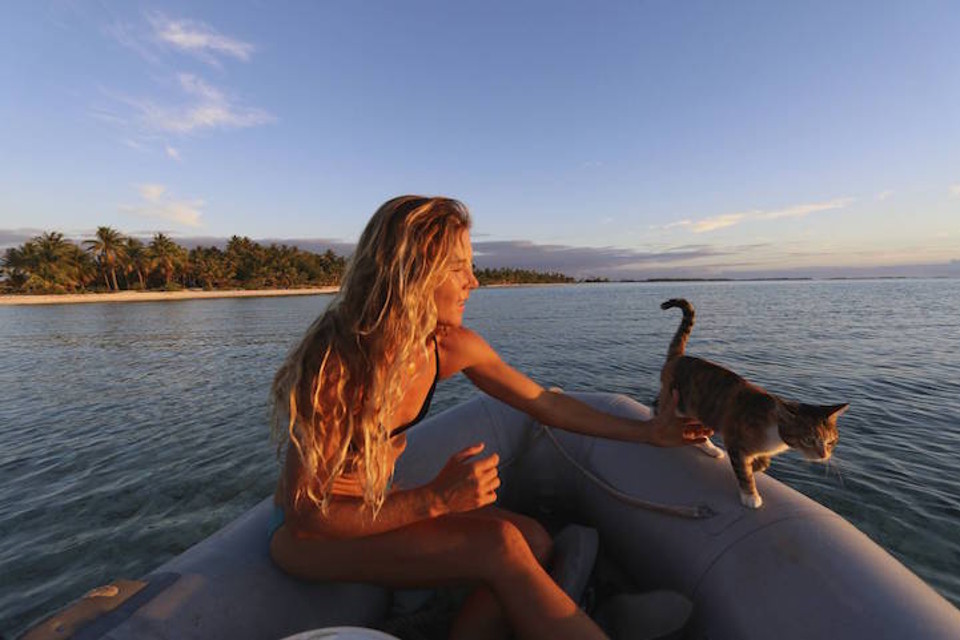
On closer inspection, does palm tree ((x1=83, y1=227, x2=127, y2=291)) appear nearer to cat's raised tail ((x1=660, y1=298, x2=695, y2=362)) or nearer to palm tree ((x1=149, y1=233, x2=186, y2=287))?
palm tree ((x1=149, y1=233, x2=186, y2=287))

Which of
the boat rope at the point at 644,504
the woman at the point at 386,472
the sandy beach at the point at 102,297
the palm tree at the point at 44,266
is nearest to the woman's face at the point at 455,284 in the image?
the woman at the point at 386,472

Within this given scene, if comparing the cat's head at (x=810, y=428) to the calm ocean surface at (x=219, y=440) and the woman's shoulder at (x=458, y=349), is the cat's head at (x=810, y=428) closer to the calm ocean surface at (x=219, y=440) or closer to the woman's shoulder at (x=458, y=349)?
the woman's shoulder at (x=458, y=349)

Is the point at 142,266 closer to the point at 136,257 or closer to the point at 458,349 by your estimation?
the point at 136,257

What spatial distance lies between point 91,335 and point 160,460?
21.6 m

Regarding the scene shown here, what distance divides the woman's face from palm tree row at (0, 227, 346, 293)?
157 feet

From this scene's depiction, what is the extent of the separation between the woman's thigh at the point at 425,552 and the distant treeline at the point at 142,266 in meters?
82.6

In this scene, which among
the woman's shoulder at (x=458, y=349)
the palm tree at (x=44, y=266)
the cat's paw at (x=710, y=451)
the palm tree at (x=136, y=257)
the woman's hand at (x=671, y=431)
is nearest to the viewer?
the woman's shoulder at (x=458, y=349)

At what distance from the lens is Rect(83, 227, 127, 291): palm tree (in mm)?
61094

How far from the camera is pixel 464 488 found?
1.51 metres

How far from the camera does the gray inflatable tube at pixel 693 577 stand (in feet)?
4.87

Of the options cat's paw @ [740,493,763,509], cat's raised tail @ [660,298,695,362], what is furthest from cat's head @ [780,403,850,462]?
cat's raised tail @ [660,298,695,362]

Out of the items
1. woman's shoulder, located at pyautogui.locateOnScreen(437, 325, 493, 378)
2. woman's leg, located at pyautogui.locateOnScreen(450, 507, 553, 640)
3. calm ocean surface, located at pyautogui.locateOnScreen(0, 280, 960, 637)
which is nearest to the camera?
woman's leg, located at pyautogui.locateOnScreen(450, 507, 553, 640)

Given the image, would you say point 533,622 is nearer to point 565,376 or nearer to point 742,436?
point 742,436

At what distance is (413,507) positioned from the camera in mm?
1508
